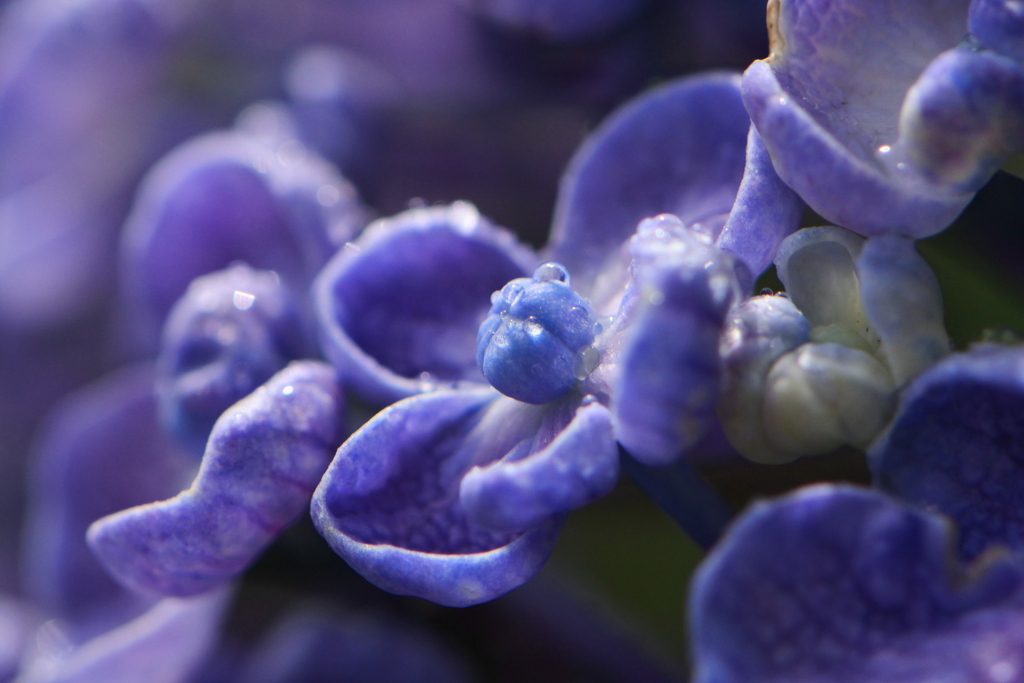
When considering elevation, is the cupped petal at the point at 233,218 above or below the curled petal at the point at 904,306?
below

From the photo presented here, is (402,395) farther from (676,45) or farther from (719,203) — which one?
(676,45)

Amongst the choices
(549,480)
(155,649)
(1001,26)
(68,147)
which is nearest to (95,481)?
(155,649)

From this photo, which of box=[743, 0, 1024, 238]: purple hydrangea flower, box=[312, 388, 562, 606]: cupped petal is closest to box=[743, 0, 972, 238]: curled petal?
box=[743, 0, 1024, 238]: purple hydrangea flower

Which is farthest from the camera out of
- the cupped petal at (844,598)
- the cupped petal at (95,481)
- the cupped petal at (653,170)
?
the cupped petal at (95,481)

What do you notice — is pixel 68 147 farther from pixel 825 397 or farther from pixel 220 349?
pixel 825 397

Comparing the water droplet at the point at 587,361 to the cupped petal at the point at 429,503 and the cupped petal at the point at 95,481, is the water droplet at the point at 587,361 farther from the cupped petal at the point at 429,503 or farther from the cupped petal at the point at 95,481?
the cupped petal at the point at 95,481

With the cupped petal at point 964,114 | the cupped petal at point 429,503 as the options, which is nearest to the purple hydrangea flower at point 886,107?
the cupped petal at point 964,114

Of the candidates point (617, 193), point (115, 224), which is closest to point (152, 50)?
point (115, 224)
